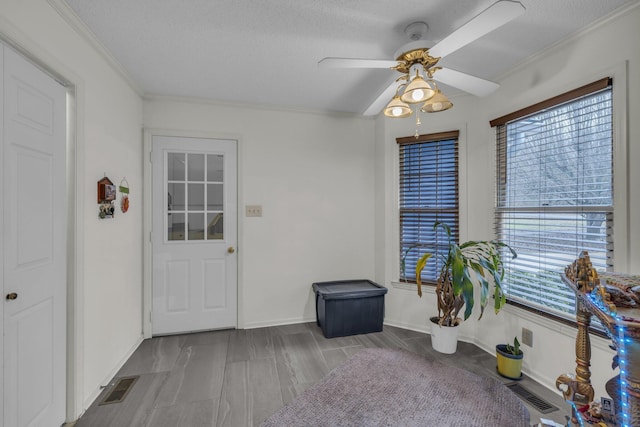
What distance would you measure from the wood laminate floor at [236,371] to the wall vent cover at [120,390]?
0.04 meters

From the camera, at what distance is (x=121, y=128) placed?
2.43 metres

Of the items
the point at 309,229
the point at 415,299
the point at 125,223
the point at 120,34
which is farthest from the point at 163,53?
the point at 415,299

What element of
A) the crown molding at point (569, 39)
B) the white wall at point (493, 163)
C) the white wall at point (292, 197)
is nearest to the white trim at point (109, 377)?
the white wall at point (292, 197)

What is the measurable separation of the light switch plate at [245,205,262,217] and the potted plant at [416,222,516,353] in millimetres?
1752

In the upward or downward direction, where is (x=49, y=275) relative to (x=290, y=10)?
downward

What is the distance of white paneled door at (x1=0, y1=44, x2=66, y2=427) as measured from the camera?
1.35 m

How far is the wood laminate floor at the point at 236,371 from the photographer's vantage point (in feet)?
5.99

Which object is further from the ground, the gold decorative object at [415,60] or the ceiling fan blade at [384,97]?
the gold decorative object at [415,60]

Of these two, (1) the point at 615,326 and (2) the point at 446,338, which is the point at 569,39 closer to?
(1) the point at 615,326

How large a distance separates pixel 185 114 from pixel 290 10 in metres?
1.80

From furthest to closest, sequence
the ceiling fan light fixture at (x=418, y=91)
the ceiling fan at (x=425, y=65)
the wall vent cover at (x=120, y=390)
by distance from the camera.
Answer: the wall vent cover at (x=120, y=390) → the ceiling fan light fixture at (x=418, y=91) → the ceiling fan at (x=425, y=65)

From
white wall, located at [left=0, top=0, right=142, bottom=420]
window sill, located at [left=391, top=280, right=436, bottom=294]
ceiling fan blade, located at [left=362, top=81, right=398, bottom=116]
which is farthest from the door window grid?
window sill, located at [left=391, top=280, right=436, bottom=294]

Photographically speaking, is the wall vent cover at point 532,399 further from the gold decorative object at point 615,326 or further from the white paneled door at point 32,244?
the white paneled door at point 32,244

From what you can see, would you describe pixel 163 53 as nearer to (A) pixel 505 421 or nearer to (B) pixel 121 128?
(B) pixel 121 128
